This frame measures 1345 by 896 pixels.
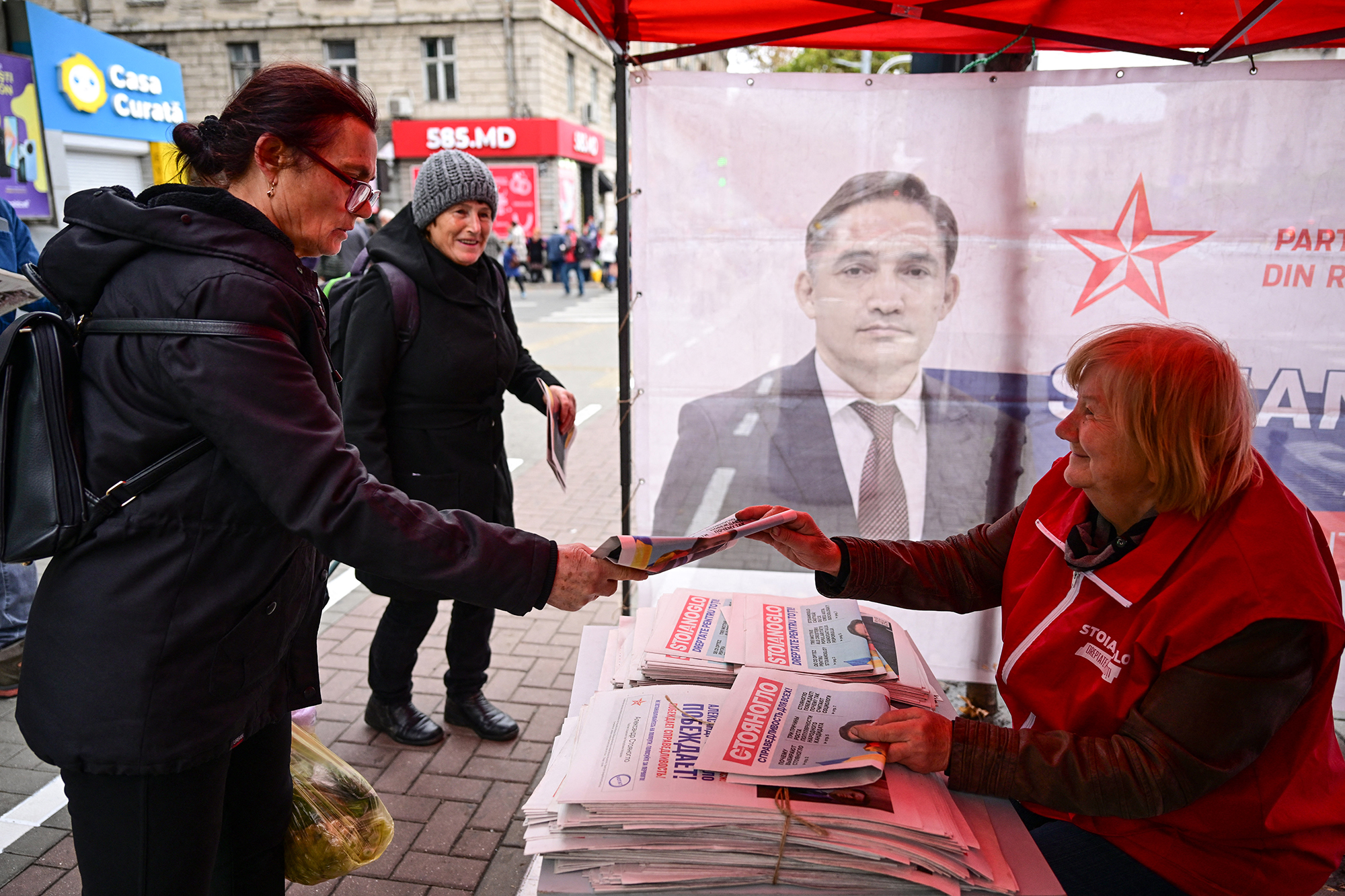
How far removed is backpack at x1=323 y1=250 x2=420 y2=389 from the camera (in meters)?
3.05

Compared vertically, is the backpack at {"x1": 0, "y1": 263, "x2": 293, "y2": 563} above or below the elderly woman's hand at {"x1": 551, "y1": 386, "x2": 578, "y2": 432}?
above

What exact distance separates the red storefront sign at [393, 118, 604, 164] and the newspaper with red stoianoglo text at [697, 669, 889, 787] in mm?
29643

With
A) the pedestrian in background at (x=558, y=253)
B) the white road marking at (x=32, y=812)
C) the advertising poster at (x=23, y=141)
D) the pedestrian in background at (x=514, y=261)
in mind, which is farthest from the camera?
the pedestrian in background at (x=558, y=253)

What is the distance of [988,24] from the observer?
2.94m

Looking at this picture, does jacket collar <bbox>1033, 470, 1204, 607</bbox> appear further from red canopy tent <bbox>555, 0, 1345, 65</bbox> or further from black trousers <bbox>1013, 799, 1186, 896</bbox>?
red canopy tent <bbox>555, 0, 1345, 65</bbox>

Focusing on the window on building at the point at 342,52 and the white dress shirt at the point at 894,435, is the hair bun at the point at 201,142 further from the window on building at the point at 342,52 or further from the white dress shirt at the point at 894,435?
the window on building at the point at 342,52

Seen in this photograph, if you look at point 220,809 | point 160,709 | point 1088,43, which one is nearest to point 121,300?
point 160,709

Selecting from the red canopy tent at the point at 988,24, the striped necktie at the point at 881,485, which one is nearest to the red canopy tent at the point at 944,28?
the red canopy tent at the point at 988,24

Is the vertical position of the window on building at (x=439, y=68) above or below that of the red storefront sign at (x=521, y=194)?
above

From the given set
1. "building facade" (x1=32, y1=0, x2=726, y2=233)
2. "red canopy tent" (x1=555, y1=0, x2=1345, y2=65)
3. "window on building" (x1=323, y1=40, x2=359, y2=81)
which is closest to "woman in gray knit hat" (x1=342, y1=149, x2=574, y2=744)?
"red canopy tent" (x1=555, y1=0, x2=1345, y2=65)

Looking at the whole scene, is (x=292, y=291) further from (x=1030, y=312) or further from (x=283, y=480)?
(x=1030, y=312)

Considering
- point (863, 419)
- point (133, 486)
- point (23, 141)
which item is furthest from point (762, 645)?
point (23, 141)

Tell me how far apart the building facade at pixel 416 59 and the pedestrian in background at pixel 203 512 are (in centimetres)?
2948

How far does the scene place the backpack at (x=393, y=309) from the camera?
3.05 m
